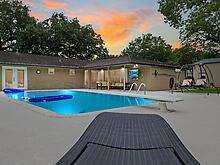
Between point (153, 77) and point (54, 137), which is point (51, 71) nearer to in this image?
point (153, 77)

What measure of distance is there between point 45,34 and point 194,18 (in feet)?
68.1

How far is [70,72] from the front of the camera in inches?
800

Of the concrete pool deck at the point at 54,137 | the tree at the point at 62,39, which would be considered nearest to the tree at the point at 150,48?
the tree at the point at 62,39

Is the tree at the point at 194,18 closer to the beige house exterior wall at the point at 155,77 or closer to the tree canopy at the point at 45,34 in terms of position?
the beige house exterior wall at the point at 155,77

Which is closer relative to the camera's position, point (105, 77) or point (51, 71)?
point (51, 71)

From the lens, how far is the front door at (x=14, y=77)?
53.6 ft

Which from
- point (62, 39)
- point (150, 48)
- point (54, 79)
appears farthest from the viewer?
point (150, 48)

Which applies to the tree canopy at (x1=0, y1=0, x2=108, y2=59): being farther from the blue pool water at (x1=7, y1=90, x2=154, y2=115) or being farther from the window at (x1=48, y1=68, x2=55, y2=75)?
the blue pool water at (x1=7, y1=90, x2=154, y2=115)

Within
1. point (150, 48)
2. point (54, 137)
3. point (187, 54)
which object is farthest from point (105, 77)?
point (54, 137)

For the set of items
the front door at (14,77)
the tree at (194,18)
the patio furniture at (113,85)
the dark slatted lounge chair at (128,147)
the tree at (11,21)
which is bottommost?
the dark slatted lounge chair at (128,147)

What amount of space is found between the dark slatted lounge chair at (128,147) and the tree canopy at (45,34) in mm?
27459

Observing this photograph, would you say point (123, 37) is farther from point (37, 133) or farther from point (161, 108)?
point (37, 133)

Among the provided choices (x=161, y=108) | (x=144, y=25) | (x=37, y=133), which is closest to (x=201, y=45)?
(x=144, y=25)

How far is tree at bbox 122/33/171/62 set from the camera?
1288 inches
